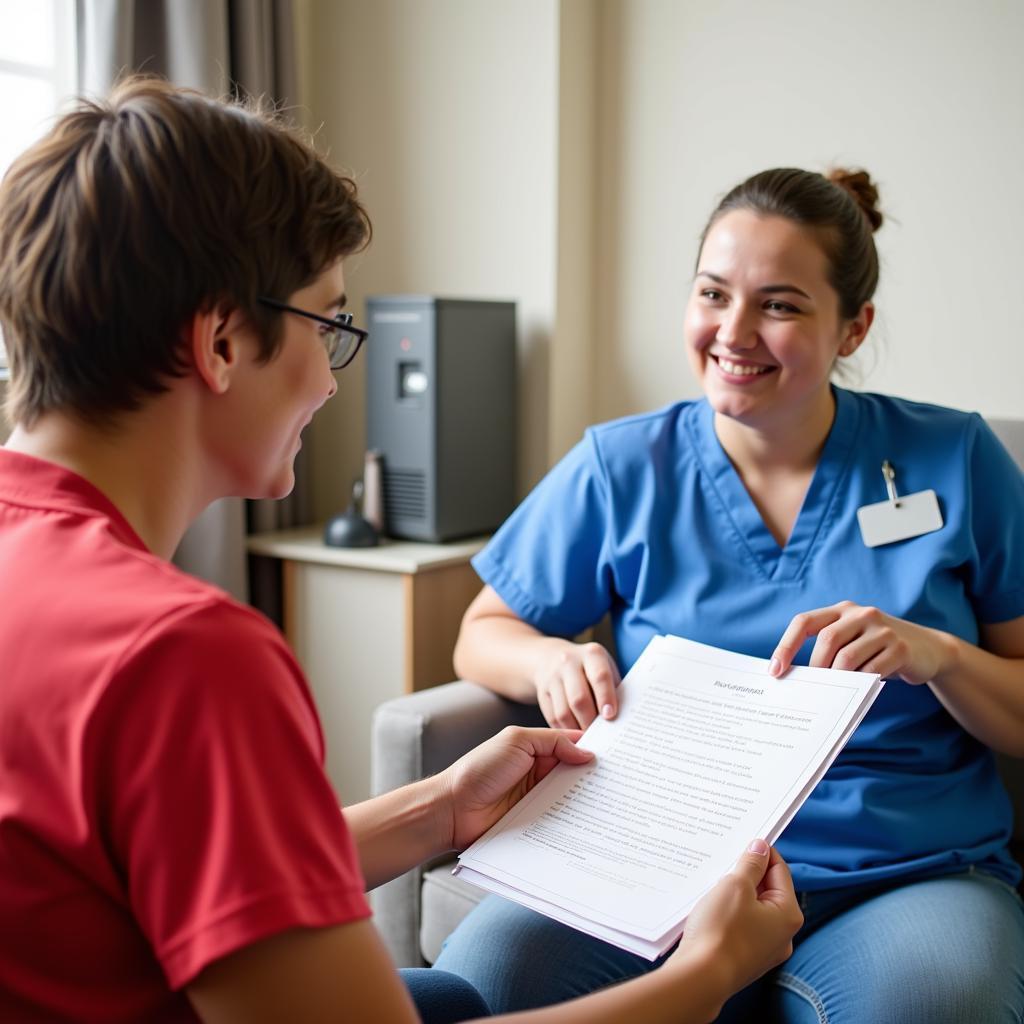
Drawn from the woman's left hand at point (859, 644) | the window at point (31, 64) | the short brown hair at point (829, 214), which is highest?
the window at point (31, 64)

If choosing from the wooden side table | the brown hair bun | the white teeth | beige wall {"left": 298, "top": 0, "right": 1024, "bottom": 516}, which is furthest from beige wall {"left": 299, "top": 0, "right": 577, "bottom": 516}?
the white teeth

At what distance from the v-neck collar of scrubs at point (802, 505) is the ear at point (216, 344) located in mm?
903

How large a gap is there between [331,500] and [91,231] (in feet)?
7.06

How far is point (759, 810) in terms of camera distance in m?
1.04

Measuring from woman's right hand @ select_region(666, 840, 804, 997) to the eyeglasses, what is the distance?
51 cm

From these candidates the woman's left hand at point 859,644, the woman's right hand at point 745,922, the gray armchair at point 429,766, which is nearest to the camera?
the woman's right hand at point 745,922

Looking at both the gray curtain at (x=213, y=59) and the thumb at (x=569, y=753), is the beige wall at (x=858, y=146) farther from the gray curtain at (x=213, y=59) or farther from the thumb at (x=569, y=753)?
the thumb at (x=569, y=753)

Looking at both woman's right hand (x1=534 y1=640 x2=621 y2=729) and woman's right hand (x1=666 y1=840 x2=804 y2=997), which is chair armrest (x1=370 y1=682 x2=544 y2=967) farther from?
woman's right hand (x1=666 y1=840 x2=804 y2=997)

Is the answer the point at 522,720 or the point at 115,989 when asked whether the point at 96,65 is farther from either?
the point at 115,989

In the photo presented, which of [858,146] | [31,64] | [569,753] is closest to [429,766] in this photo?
[569,753]

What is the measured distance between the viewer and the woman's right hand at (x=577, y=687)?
4.28 feet

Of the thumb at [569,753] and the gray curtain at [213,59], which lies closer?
the thumb at [569,753]

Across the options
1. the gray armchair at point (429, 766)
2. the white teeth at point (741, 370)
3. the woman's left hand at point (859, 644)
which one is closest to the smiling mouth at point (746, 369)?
the white teeth at point (741, 370)

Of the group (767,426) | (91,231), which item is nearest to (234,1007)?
(91,231)
